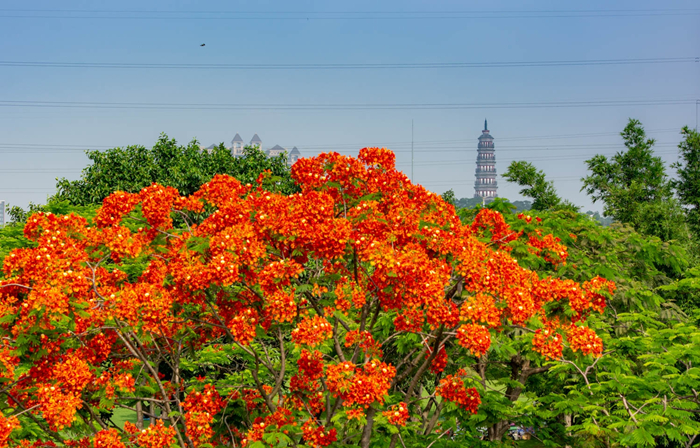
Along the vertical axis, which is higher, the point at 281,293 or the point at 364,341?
the point at 281,293

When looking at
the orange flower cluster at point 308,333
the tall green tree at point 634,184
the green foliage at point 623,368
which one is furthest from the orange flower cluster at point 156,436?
the tall green tree at point 634,184

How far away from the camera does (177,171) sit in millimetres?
30359

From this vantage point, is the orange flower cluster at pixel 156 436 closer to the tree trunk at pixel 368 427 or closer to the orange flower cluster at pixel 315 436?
the orange flower cluster at pixel 315 436

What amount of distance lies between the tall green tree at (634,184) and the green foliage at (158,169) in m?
24.1

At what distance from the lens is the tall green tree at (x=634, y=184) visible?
4119 cm

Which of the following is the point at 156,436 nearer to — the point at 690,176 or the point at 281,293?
the point at 281,293

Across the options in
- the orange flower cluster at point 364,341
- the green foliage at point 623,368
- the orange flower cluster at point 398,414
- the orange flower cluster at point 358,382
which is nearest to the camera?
the orange flower cluster at point 358,382

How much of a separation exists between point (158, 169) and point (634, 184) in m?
31.7

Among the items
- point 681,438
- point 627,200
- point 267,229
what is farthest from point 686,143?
point 267,229

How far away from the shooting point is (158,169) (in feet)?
104

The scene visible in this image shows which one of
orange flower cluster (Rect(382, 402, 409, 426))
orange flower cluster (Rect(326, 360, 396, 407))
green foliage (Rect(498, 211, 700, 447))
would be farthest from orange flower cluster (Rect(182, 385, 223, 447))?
green foliage (Rect(498, 211, 700, 447))

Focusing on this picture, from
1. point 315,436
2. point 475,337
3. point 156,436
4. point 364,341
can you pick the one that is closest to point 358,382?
point 364,341

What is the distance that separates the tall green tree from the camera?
135 feet

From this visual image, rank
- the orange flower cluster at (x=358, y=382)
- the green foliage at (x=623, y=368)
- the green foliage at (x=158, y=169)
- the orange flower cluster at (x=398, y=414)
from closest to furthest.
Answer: the orange flower cluster at (x=358, y=382) < the orange flower cluster at (x=398, y=414) < the green foliage at (x=623, y=368) < the green foliage at (x=158, y=169)
